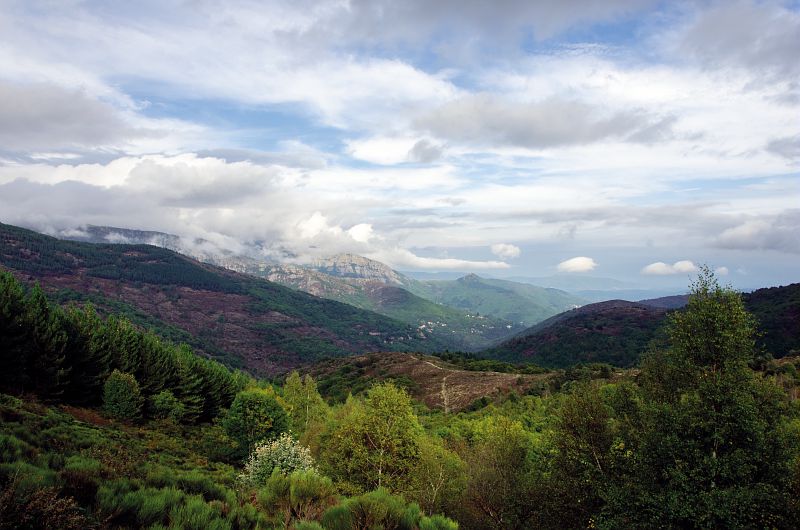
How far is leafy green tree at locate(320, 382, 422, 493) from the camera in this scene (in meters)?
30.4

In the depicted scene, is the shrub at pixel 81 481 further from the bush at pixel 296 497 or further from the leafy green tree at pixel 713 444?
the leafy green tree at pixel 713 444

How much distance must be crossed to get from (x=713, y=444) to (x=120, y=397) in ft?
204

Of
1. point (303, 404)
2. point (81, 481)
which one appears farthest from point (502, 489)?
point (303, 404)

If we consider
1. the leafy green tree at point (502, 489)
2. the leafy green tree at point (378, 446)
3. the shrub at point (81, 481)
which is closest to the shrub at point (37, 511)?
the shrub at point (81, 481)

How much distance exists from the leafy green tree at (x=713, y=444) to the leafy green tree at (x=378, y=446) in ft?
48.5

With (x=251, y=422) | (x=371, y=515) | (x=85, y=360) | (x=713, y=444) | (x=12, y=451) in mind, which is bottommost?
(x=251, y=422)

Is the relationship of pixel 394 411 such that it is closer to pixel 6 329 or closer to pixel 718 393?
pixel 718 393

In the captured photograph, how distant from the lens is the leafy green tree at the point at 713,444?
17.7 m

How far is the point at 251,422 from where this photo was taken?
164 feet

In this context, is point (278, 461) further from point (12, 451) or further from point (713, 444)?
point (713, 444)

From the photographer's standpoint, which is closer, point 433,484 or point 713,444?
point 713,444

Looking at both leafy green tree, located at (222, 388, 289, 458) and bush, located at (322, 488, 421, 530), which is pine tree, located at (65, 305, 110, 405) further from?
bush, located at (322, 488, 421, 530)

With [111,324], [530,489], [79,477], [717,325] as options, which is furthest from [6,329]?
[717,325]

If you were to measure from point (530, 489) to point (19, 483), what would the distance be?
26.3 m
